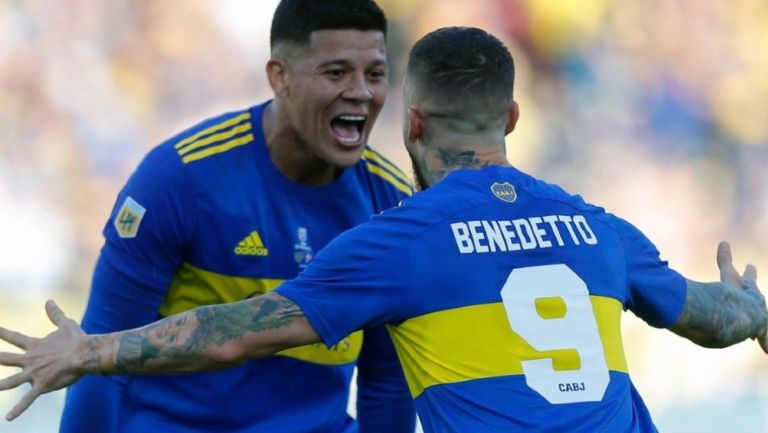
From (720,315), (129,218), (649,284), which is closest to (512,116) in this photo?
(649,284)

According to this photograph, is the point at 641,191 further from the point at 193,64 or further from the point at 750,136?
the point at 193,64

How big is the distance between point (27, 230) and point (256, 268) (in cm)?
498

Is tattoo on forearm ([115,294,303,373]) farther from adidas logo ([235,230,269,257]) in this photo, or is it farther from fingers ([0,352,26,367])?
adidas logo ([235,230,269,257])

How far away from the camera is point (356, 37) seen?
4125 mm

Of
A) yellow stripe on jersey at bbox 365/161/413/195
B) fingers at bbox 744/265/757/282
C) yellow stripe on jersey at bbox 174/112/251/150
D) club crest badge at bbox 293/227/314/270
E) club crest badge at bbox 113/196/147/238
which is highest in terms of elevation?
yellow stripe on jersey at bbox 174/112/251/150

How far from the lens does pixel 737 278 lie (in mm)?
3838

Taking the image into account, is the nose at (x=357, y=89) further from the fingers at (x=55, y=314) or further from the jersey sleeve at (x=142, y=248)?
the fingers at (x=55, y=314)

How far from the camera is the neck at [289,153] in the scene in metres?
4.14

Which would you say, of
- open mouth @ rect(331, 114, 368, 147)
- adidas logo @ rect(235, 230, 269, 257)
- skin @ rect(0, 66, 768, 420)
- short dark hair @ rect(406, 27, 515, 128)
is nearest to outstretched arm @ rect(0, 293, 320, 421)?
skin @ rect(0, 66, 768, 420)

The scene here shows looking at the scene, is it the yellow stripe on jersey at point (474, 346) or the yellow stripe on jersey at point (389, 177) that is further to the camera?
the yellow stripe on jersey at point (389, 177)

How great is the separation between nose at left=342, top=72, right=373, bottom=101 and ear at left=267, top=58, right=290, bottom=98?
209mm

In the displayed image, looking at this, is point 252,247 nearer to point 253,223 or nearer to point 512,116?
point 253,223

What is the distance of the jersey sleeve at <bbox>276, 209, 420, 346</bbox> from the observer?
9.98 ft

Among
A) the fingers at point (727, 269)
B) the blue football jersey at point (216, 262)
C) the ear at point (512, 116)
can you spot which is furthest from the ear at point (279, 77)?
the fingers at point (727, 269)
